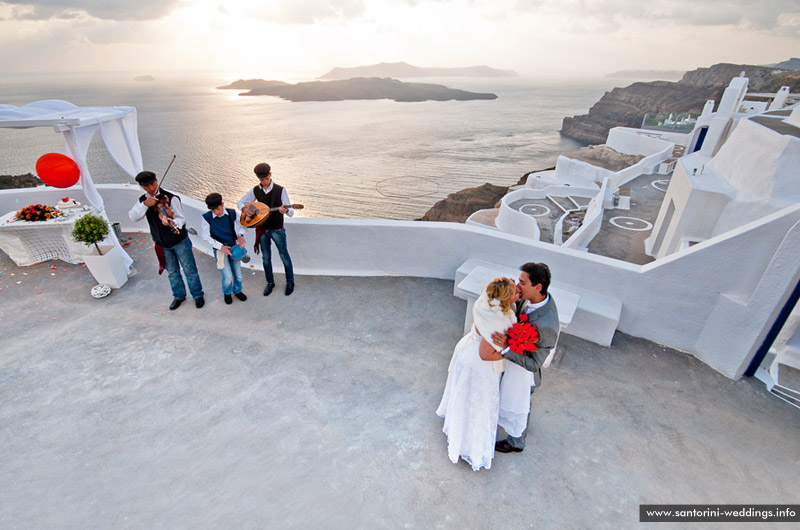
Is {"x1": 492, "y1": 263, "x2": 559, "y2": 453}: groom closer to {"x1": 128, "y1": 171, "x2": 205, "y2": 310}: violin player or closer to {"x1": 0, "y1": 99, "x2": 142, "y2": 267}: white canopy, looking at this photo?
{"x1": 128, "y1": 171, "x2": 205, "y2": 310}: violin player

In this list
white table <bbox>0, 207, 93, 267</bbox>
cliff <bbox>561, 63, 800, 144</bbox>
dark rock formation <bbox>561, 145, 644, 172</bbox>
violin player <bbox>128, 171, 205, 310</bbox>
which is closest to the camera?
violin player <bbox>128, 171, 205, 310</bbox>

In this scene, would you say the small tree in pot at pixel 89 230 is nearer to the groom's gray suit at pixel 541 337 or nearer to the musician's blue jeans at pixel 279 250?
the musician's blue jeans at pixel 279 250

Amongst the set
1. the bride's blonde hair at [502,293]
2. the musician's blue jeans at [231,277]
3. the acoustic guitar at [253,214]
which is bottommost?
the musician's blue jeans at [231,277]

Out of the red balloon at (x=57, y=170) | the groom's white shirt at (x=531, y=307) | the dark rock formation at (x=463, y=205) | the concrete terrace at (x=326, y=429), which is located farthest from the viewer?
the dark rock formation at (x=463, y=205)

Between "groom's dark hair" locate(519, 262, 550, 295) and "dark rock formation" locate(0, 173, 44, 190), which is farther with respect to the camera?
"dark rock formation" locate(0, 173, 44, 190)

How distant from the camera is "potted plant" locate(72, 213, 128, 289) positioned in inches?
211

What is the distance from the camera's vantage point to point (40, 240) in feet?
20.7

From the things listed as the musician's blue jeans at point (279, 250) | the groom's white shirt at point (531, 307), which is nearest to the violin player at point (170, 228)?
the musician's blue jeans at point (279, 250)

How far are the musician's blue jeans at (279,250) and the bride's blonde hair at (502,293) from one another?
3562 millimetres

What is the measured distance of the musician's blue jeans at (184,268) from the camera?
16.4ft

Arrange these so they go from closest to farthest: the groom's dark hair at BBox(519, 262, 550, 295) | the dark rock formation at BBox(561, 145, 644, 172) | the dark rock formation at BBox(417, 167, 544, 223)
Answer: the groom's dark hair at BBox(519, 262, 550, 295), the dark rock formation at BBox(561, 145, 644, 172), the dark rock formation at BBox(417, 167, 544, 223)

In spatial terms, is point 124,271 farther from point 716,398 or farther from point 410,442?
point 716,398

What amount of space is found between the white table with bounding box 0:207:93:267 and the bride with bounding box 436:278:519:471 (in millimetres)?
6422

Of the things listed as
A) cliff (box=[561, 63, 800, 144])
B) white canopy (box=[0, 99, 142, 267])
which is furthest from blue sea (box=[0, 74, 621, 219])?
white canopy (box=[0, 99, 142, 267])
